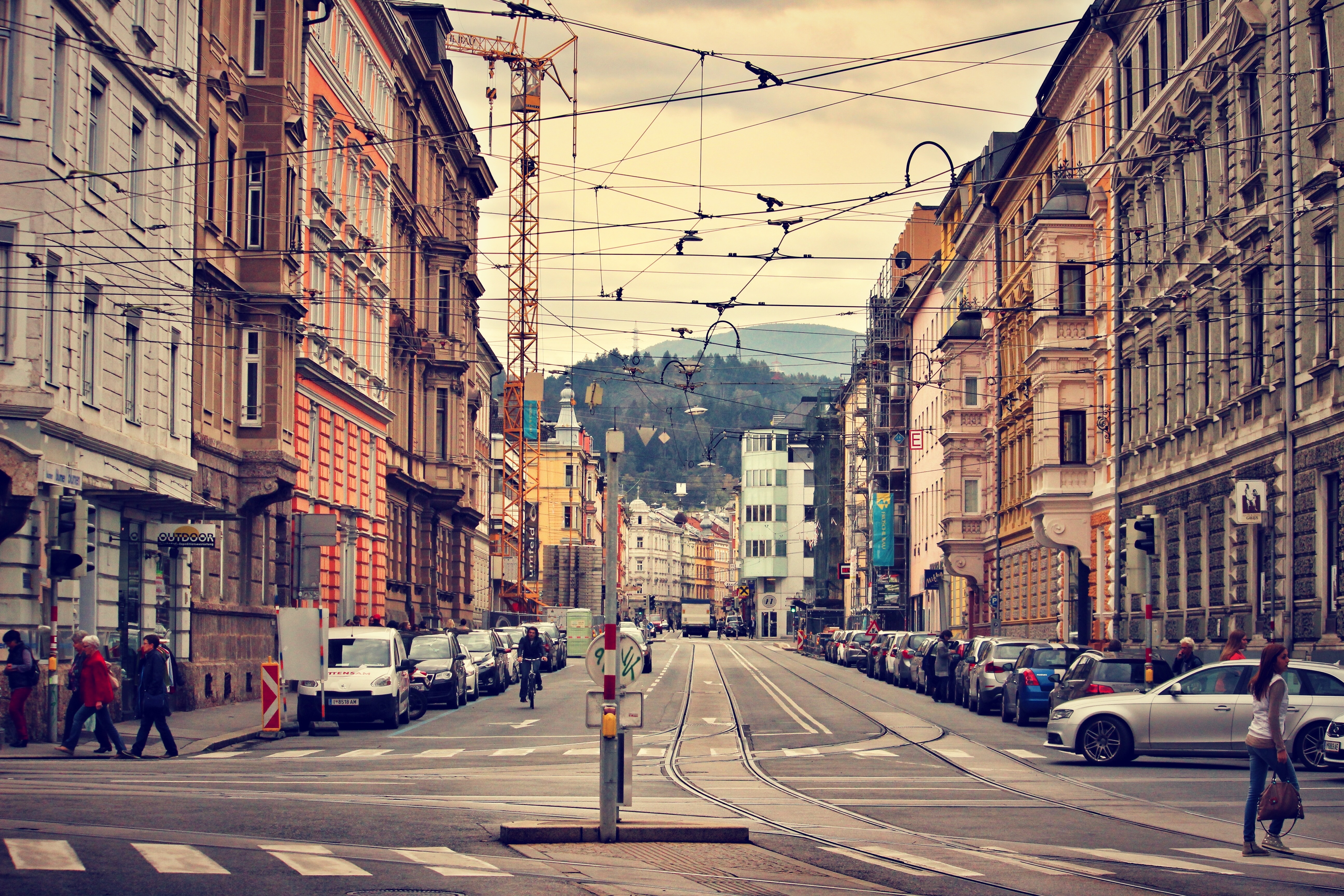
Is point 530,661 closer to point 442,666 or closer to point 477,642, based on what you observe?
point 442,666

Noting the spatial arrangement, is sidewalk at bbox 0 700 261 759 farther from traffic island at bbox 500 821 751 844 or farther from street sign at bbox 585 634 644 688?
traffic island at bbox 500 821 751 844

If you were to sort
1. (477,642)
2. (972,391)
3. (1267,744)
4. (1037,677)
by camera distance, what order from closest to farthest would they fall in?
1. (1267,744)
2. (1037,677)
3. (477,642)
4. (972,391)

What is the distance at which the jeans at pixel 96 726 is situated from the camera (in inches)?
909

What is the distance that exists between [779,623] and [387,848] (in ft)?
507

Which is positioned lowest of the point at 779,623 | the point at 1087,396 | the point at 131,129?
the point at 779,623

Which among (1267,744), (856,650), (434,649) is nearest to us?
(1267,744)

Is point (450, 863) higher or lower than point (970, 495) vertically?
lower

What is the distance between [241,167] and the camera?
124ft

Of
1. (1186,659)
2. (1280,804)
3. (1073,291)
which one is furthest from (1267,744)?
(1073,291)

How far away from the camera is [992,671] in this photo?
35.6 meters

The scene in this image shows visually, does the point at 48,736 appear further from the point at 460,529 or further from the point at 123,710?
the point at 460,529

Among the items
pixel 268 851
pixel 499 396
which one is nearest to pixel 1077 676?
pixel 268 851

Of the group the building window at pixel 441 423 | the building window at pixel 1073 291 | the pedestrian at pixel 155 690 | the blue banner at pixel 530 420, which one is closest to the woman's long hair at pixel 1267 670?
the pedestrian at pixel 155 690

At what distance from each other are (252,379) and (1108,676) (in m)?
20.8
